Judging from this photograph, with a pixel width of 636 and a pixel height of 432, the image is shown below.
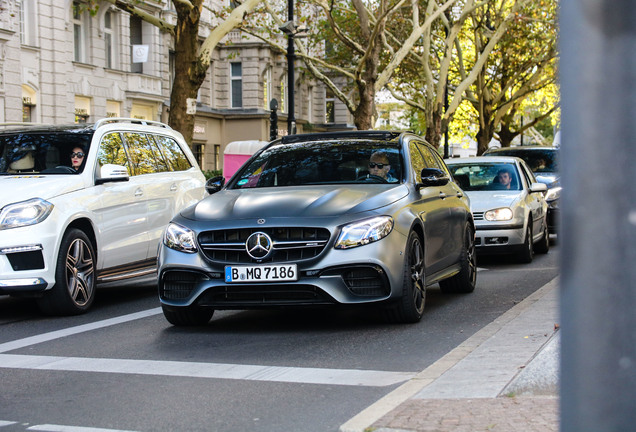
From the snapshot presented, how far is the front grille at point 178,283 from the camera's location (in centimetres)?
769

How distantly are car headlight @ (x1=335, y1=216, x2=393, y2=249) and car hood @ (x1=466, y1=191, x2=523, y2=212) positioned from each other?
659 centimetres


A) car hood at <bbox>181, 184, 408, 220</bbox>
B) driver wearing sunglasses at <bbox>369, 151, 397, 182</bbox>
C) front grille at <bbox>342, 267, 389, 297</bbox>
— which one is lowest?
front grille at <bbox>342, 267, 389, 297</bbox>

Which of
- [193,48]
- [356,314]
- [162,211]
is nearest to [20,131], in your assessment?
[162,211]

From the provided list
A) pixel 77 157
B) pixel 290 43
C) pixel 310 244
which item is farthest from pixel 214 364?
pixel 290 43

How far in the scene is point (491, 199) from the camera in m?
14.4

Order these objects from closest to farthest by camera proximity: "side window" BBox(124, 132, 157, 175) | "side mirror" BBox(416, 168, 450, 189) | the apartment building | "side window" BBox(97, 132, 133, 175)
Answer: "side mirror" BBox(416, 168, 450, 189), "side window" BBox(97, 132, 133, 175), "side window" BBox(124, 132, 157, 175), the apartment building

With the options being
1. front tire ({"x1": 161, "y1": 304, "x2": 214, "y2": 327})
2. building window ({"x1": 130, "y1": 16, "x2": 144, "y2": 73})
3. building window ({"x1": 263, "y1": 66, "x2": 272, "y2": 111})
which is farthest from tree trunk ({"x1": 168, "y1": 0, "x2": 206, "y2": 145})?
building window ({"x1": 263, "y1": 66, "x2": 272, "y2": 111})

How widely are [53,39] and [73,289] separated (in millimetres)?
26007

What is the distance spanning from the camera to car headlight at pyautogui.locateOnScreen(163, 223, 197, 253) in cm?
771

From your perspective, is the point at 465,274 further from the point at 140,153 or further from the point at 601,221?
the point at 601,221

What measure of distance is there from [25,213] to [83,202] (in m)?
0.77

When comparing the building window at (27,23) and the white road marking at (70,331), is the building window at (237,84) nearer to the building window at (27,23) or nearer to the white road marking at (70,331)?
the building window at (27,23)

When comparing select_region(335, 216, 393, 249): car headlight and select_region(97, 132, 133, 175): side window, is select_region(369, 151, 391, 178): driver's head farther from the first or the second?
select_region(97, 132, 133, 175): side window

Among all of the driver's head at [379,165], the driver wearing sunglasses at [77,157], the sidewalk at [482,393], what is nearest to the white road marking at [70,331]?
the driver wearing sunglasses at [77,157]
